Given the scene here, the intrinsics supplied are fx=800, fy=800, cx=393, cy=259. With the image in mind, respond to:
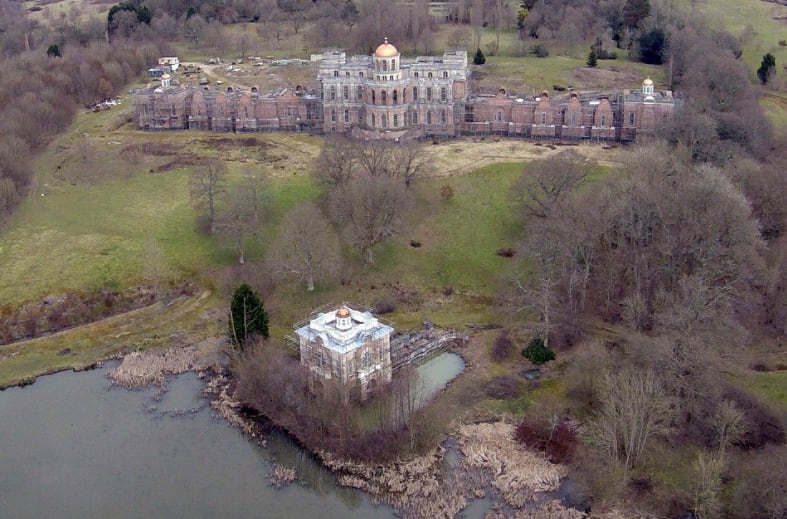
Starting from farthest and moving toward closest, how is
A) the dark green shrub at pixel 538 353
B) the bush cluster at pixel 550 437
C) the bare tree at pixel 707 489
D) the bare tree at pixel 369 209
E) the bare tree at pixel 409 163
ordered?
the bare tree at pixel 409 163
the bare tree at pixel 369 209
the dark green shrub at pixel 538 353
the bush cluster at pixel 550 437
the bare tree at pixel 707 489

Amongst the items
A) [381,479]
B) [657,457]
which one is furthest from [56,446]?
[657,457]

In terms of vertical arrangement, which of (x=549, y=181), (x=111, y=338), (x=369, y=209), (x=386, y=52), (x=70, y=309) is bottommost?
(x=111, y=338)

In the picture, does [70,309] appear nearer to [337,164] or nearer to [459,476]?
[337,164]

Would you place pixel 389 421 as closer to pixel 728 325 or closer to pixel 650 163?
pixel 728 325

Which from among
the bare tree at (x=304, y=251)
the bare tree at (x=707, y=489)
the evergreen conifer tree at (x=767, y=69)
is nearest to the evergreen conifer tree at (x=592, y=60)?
the evergreen conifer tree at (x=767, y=69)

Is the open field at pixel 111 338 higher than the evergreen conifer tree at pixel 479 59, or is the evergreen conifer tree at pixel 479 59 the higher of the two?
the evergreen conifer tree at pixel 479 59

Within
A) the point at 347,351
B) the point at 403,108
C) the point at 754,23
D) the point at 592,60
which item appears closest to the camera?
the point at 347,351

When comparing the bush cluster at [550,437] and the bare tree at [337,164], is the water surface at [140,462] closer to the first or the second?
the bush cluster at [550,437]

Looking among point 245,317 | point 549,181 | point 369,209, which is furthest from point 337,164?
point 245,317
